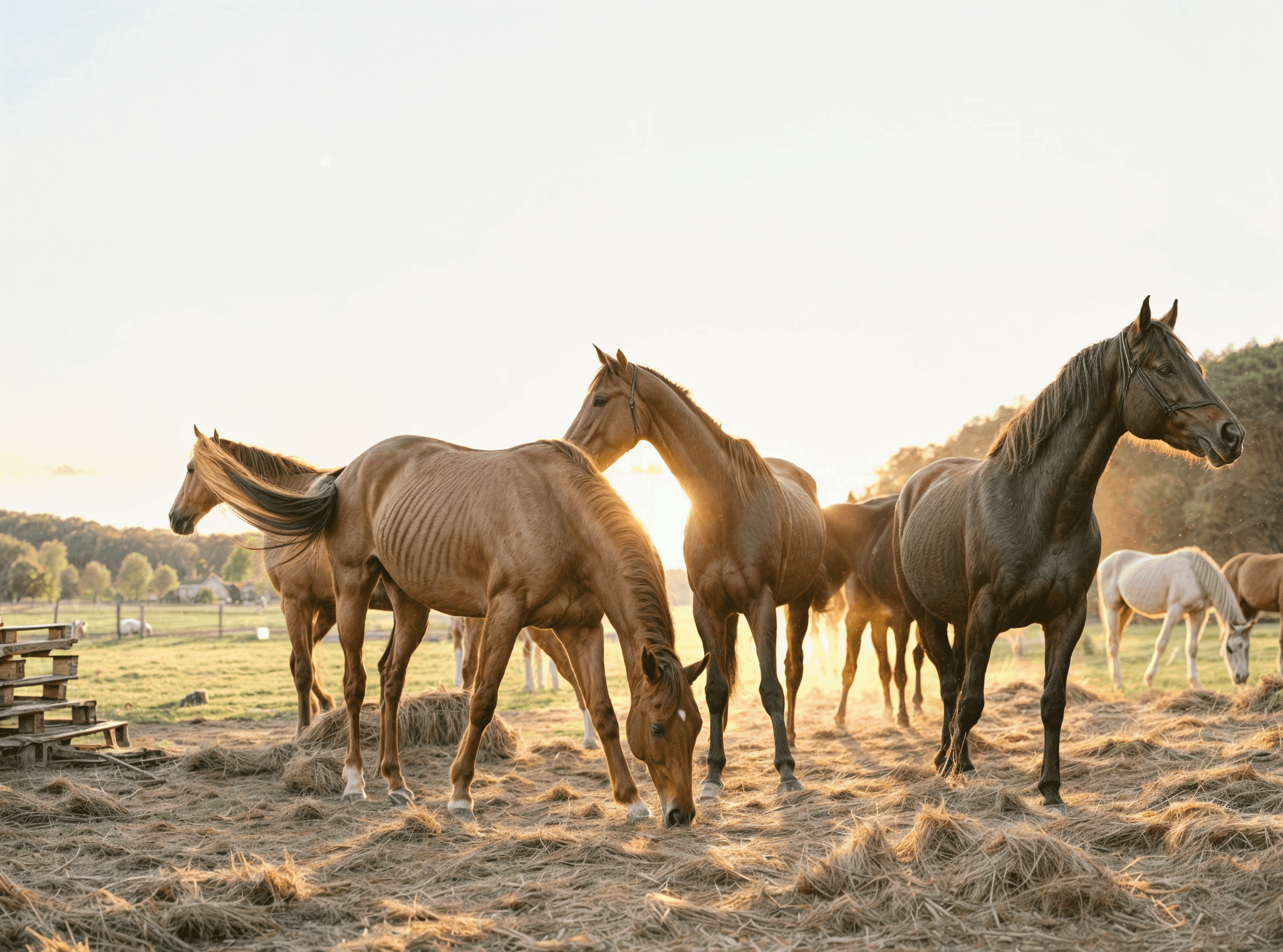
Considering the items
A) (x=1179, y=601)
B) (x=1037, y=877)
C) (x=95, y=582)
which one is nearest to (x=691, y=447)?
(x=1037, y=877)

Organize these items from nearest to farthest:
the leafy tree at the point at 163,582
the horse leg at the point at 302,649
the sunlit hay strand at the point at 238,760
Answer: the sunlit hay strand at the point at 238,760 → the horse leg at the point at 302,649 → the leafy tree at the point at 163,582

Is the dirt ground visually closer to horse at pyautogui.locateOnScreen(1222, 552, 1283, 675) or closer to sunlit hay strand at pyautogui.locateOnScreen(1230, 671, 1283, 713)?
sunlit hay strand at pyautogui.locateOnScreen(1230, 671, 1283, 713)

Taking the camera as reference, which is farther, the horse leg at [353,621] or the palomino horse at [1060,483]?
the horse leg at [353,621]

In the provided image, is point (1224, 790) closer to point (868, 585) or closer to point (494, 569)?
point (494, 569)

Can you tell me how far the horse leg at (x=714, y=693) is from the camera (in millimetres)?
6035

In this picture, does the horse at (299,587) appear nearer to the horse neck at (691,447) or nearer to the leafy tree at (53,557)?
the horse neck at (691,447)

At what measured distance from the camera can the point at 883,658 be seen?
10.6 metres

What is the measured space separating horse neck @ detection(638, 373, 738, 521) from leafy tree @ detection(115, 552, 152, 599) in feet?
357

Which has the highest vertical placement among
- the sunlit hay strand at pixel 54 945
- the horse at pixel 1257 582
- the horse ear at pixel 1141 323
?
the horse ear at pixel 1141 323

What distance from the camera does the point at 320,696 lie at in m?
9.55

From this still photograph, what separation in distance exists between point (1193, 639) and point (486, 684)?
40.8 ft

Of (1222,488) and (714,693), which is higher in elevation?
(1222,488)

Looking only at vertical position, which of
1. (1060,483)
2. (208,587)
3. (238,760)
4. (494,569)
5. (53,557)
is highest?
(1060,483)

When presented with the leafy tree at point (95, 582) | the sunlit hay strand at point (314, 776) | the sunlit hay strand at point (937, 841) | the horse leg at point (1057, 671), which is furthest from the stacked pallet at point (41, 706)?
the leafy tree at point (95, 582)
